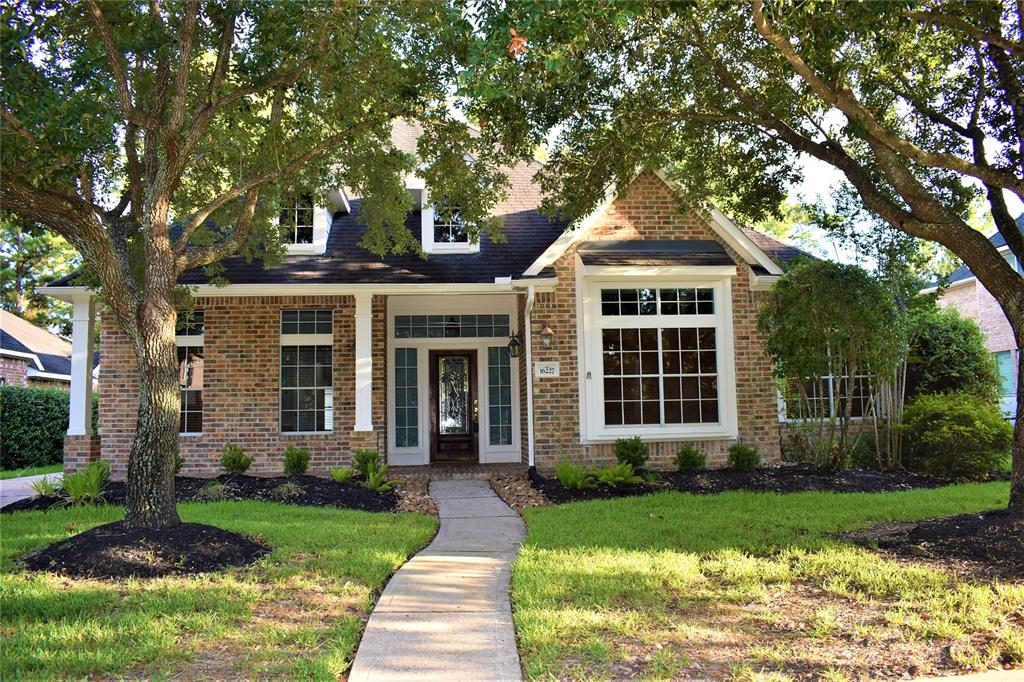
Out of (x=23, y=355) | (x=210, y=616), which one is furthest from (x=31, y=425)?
(x=210, y=616)

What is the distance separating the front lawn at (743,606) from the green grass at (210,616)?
1.21m

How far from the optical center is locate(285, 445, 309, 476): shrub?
36.9 ft

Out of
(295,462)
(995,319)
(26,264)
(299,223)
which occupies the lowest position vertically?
(295,462)

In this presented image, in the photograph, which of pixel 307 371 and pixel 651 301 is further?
pixel 307 371

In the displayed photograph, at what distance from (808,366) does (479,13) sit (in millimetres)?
6930

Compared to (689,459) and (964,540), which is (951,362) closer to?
(689,459)

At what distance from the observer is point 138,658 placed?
397 cm

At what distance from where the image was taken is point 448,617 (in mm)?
4773

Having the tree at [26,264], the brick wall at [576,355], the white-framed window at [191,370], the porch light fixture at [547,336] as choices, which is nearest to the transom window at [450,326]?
the brick wall at [576,355]

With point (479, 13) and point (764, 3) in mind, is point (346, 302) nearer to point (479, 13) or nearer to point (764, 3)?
point (479, 13)

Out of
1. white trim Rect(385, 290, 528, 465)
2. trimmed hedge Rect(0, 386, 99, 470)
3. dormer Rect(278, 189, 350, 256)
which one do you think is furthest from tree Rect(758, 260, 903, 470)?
trimmed hedge Rect(0, 386, 99, 470)

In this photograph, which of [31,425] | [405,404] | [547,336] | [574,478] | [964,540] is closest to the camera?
[964,540]

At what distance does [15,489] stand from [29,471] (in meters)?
4.92

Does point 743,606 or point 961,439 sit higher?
point 961,439
